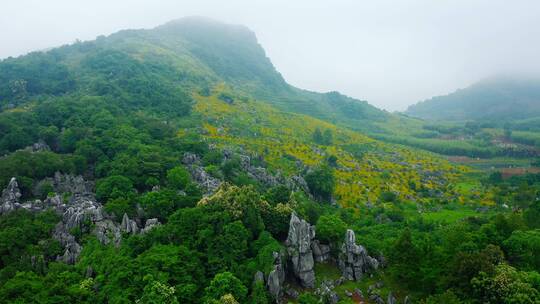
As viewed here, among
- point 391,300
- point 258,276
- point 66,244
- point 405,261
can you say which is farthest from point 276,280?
point 66,244

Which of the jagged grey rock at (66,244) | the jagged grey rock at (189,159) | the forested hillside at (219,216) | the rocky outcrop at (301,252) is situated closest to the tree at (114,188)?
the forested hillside at (219,216)

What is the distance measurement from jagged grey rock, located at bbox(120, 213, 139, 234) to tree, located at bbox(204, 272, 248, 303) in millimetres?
15889

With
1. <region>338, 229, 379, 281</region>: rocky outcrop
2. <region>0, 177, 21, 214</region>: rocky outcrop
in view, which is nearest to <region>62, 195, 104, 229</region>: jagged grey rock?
<region>0, 177, 21, 214</region>: rocky outcrop

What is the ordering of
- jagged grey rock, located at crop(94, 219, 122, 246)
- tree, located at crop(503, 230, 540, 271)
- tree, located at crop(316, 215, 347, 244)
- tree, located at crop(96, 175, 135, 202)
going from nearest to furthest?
tree, located at crop(503, 230, 540, 271) < jagged grey rock, located at crop(94, 219, 122, 246) < tree, located at crop(316, 215, 347, 244) < tree, located at crop(96, 175, 135, 202)

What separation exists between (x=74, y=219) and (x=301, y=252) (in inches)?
1217

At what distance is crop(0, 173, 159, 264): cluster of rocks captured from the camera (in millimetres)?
50281

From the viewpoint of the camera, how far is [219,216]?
167ft

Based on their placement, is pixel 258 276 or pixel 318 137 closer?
pixel 258 276

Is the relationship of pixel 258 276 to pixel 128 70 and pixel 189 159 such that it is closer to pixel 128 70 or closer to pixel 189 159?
pixel 189 159

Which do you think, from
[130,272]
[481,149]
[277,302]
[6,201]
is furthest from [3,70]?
[481,149]

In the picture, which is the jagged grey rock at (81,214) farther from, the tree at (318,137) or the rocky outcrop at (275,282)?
the tree at (318,137)

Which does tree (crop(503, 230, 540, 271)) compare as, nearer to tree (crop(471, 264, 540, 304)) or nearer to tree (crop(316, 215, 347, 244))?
tree (crop(471, 264, 540, 304))

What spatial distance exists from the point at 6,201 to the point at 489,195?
3903 inches

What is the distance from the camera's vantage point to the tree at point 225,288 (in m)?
41.2
